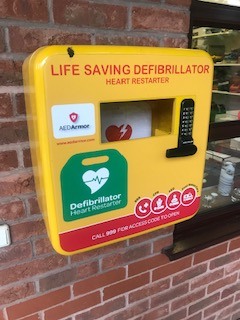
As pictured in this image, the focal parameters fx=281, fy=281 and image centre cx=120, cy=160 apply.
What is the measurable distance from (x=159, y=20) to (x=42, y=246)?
2.93 ft

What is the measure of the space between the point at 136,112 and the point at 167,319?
1164 millimetres

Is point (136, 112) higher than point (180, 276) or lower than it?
higher

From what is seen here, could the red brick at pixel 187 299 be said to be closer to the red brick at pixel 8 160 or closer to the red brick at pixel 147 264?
the red brick at pixel 147 264

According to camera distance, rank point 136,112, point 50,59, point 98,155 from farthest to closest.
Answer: point 136,112 < point 98,155 < point 50,59

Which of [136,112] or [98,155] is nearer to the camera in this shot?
[98,155]

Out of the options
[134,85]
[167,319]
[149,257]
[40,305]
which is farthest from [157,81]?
[167,319]

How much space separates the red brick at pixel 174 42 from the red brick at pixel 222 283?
1.27 meters

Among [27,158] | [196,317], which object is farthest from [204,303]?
[27,158]

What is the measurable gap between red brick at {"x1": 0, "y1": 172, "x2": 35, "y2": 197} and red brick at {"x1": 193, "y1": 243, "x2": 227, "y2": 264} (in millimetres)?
940

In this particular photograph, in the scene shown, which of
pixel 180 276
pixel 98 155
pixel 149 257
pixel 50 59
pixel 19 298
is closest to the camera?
pixel 50 59

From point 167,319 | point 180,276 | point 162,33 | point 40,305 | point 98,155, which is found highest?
point 162,33

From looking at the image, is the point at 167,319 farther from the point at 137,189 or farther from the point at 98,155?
the point at 98,155

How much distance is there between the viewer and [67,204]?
732 millimetres

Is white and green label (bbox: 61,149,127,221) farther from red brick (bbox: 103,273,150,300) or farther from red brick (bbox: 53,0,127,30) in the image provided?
red brick (bbox: 103,273,150,300)
